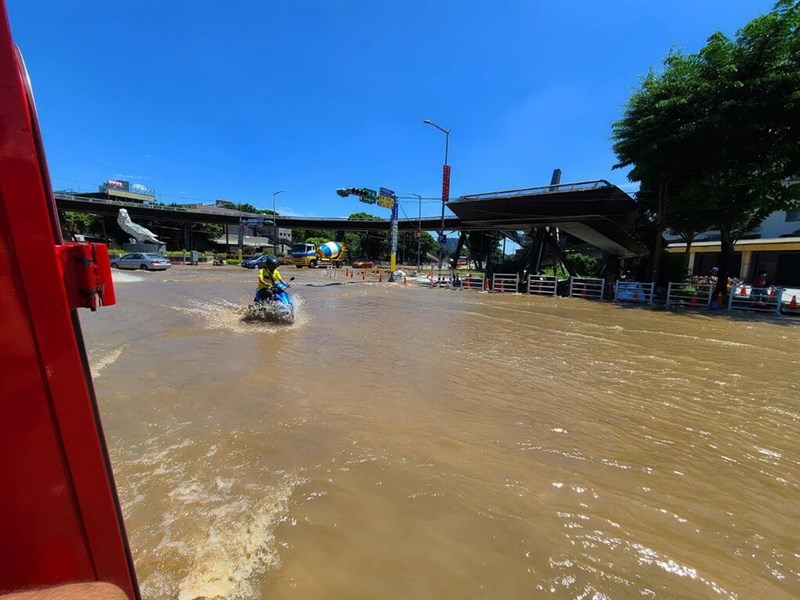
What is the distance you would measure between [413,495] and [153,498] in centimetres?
203

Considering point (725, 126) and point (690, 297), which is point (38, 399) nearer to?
point (725, 126)

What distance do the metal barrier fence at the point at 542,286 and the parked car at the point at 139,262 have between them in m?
26.4

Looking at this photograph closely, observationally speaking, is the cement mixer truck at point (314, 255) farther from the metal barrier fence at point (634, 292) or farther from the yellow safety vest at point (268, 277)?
the yellow safety vest at point (268, 277)

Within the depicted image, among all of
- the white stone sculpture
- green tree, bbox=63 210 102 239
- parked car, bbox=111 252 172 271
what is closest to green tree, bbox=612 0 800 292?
parked car, bbox=111 252 172 271

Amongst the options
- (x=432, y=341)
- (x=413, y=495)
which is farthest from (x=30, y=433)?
(x=432, y=341)

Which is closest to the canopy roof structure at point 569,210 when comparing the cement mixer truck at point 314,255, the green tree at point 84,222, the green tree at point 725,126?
the green tree at point 725,126

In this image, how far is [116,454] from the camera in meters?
3.61

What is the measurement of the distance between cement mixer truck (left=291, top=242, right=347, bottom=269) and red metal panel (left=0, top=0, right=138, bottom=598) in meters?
42.6

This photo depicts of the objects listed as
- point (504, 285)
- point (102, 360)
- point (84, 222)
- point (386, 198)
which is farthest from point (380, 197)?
point (84, 222)

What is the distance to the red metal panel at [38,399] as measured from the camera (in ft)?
3.71

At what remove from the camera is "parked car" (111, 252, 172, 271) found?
2873 centimetres

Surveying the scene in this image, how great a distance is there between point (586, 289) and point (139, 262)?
100 ft

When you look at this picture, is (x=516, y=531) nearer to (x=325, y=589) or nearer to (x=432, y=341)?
(x=325, y=589)

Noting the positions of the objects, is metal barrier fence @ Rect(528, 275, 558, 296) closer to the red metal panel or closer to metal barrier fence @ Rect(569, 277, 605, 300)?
metal barrier fence @ Rect(569, 277, 605, 300)
